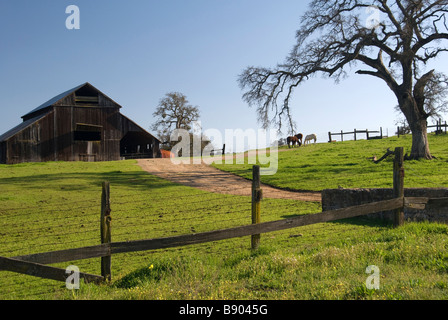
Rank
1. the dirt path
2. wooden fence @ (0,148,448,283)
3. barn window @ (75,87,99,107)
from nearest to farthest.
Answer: wooden fence @ (0,148,448,283) < the dirt path < barn window @ (75,87,99,107)

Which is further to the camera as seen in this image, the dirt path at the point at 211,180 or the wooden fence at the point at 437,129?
the wooden fence at the point at 437,129

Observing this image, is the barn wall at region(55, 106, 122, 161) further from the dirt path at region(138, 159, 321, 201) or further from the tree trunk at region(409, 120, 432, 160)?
the tree trunk at region(409, 120, 432, 160)

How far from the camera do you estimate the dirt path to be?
18359mm

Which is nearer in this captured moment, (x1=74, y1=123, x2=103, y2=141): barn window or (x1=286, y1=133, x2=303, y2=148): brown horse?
(x1=74, y1=123, x2=103, y2=141): barn window

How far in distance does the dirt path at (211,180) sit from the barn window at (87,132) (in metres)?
10.6

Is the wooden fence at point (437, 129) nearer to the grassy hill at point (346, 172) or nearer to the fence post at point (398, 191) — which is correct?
the grassy hill at point (346, 172)

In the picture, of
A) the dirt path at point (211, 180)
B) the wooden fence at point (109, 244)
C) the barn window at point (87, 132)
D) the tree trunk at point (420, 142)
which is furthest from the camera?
the barn window at point (87, 132)

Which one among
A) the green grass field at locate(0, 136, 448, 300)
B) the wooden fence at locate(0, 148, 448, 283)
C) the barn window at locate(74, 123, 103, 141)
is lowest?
the green grass field at locate(0, 136, 448, 300)

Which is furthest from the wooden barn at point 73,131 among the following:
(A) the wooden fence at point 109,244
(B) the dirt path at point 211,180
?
(A) the wooden fence at point 109,244

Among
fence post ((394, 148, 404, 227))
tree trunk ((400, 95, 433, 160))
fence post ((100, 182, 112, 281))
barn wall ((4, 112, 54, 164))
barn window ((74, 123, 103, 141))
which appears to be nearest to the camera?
fence post ((100, 182, 112, 281))

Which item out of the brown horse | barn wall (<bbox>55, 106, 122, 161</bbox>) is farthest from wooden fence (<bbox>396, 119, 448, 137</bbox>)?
barn wall (<bbox>55, 106, 122, 161</bbox>)

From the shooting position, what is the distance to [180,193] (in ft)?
61.4

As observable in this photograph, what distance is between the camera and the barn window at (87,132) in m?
40.0
